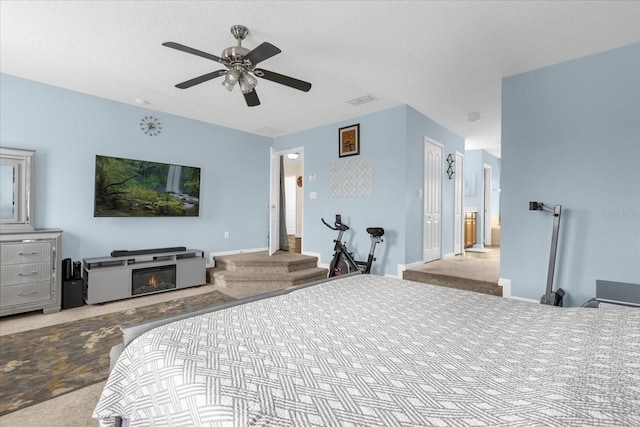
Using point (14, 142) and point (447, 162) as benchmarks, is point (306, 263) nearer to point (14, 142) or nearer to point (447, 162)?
point (447, 162)

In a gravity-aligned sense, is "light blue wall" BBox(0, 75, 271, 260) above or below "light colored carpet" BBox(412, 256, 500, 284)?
above

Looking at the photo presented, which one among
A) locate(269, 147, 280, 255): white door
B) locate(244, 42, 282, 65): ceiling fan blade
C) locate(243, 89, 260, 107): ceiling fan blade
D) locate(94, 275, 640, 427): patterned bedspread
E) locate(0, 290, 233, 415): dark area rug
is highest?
locate(244, 42, 282, 65): ceiling fan blade

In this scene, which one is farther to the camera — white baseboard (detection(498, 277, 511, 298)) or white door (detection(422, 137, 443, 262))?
white door (detection(422, 137, 443, 262))

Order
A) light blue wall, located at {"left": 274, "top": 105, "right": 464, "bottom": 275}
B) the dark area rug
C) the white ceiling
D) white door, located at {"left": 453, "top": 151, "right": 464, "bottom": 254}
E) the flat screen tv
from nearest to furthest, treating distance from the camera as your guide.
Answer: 1. the dark area rug
2. the white ceiling
3. the flat screen tv
4. light blue wall, located at {"left": 274, "top": 105, "right": 464, "bottom": 275}
5. white door, located at {"left": 453, "top": 151, "right": 464, "bottom": 254}

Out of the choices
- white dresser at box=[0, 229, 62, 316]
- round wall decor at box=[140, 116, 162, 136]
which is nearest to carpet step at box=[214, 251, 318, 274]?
white dresser at box=[0, 229, 62, 316]

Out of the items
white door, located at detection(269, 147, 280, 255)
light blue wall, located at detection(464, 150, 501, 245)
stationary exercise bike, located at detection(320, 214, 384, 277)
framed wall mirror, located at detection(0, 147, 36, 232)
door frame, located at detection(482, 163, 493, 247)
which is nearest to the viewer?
framed wall mirror, located at detection(0, 147, 36, 232)

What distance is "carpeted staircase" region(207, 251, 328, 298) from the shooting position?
14.4ft

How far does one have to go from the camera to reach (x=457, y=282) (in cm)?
377

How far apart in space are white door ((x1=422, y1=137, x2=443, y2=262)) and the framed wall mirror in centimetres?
505

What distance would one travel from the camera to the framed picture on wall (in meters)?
4.73

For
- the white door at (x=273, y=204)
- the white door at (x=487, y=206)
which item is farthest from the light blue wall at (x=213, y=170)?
the white door at (x=487, y=206)

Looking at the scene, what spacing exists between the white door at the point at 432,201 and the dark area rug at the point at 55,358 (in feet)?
12.7

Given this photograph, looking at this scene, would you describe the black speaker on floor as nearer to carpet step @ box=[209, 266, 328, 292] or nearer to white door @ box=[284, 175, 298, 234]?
carpet step @ box=[209, 266, 328, 292]

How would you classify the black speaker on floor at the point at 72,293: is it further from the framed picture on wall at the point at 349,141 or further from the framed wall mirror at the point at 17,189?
the framed picture on wall at the point at 349,141
